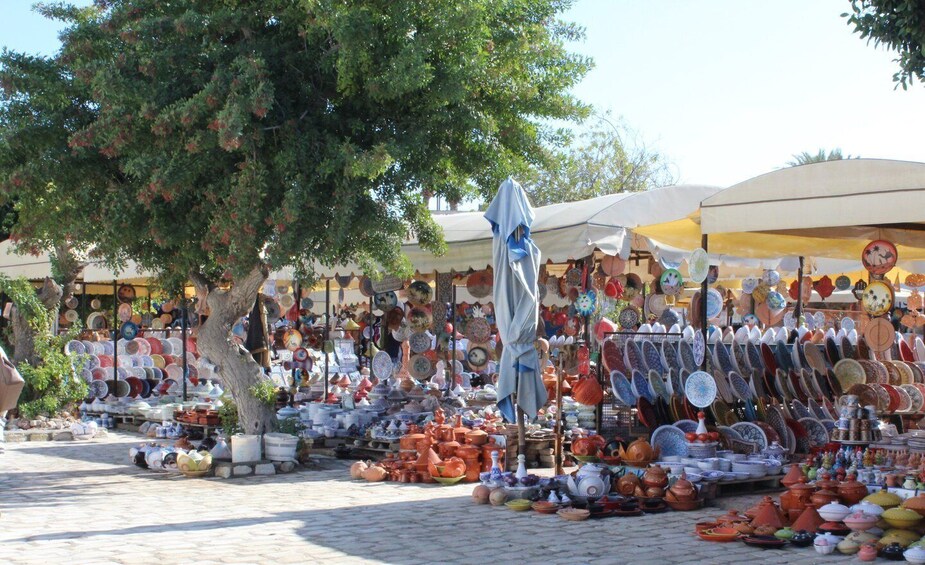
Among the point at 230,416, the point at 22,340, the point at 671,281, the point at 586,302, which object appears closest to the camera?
the point at 586,302

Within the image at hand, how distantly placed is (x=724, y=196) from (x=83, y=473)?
6.95 meters

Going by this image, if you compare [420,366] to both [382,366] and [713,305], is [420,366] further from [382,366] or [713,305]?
[713,305]

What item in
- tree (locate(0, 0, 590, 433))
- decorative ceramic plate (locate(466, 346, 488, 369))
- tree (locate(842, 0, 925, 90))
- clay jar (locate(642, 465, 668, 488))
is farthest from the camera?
decorative ceramic plate (locate(466, 346, 488, 369))

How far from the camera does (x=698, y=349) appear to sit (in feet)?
30.0

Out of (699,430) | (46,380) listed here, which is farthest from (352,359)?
(699,430)

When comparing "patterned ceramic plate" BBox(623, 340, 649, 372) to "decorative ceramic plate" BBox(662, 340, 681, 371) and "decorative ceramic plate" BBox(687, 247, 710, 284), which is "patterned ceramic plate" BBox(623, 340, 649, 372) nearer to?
"decorative ceramic plate" BBox(662, 340, 681, 371)

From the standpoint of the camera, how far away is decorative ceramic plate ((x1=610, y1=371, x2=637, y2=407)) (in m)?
9.24

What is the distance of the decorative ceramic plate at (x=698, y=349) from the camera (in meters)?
9.04

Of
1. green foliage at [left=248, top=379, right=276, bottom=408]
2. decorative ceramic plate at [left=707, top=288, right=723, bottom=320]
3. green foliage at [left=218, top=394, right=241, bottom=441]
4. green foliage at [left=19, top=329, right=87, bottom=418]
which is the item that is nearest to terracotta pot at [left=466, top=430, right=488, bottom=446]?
green foliage at [left=248, top=379, right=276, bottom=408]

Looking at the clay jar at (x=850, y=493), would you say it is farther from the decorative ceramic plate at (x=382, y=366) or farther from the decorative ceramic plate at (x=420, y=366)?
the decorative ceramic plate at (x=382, y=366)

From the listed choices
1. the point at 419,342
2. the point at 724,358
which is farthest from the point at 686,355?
the point at 419,342

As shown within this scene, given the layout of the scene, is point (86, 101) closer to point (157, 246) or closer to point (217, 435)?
point (157, 246)

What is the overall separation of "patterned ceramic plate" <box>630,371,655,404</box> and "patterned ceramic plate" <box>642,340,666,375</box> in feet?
0.65

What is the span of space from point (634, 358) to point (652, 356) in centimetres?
22
